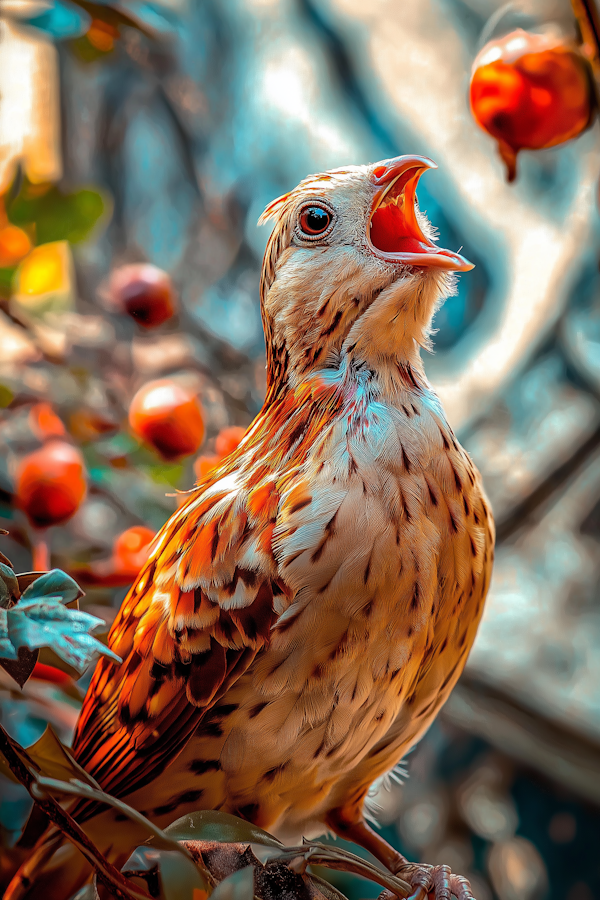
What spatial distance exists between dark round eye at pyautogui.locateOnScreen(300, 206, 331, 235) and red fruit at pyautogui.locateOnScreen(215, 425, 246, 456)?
37 centimetres

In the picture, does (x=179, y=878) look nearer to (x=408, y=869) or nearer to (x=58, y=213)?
(x=408, y=869)

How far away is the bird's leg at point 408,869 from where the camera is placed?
59 cm

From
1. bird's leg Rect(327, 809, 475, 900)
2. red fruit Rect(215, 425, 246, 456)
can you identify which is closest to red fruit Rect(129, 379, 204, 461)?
red fruit Rect(215, 425, 246, 456)

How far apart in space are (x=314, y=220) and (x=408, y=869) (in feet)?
1.73

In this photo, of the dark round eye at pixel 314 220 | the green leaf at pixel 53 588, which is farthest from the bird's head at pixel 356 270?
the green leaf at pixel 53 588

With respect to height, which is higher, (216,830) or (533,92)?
(533,92)

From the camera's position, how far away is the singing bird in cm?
48

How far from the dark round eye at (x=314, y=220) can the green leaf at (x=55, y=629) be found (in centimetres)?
32

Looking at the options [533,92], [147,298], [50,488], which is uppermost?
[533,92]

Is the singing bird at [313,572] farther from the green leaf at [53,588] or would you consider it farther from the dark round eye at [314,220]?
the green leaf at [53,588]

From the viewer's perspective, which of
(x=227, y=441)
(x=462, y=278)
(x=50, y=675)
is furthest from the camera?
(x=462, y=278)

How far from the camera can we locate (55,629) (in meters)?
0.37

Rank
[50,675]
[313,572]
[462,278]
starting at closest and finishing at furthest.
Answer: [313,572], [50,675], [462,278]

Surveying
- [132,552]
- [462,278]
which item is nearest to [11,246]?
[132,552]
